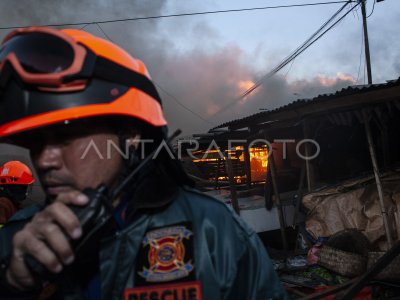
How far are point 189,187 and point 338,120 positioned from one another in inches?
274

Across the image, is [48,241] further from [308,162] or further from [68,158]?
[308,162]

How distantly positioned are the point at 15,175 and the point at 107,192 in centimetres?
512

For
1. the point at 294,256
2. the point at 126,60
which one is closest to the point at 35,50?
the point at 126,60

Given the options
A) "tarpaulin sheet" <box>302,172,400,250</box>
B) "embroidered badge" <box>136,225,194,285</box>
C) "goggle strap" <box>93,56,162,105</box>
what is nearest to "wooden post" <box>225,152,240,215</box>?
"tarpaulin sheet" <box>302,172,400,250</box>

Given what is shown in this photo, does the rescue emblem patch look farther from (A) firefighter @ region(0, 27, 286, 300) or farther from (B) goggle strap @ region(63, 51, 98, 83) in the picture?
(B) goggle strap @ region(63, 51, 98, 83)

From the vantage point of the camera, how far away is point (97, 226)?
3.15 ft

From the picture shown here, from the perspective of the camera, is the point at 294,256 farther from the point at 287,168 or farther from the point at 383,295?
the point at 287,168

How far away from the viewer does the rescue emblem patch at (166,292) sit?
1.08 metres

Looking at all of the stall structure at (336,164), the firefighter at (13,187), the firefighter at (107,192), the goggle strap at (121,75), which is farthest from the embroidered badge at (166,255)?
the stall structure at (336,164)

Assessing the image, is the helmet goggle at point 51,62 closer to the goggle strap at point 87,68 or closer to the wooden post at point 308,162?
the goggle strap at point 87,68

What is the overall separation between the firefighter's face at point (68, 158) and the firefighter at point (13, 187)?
11.8ft

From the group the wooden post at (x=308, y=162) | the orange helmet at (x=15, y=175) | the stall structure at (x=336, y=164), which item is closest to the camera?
the orange helmet at (x=15, y=175)

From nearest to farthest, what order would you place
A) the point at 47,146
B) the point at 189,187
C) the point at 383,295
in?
the point at 47,146
the point at 189,187
the point at 383,295

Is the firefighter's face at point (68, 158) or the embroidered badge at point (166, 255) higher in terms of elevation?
the firefighter's face at point (68, 158)
